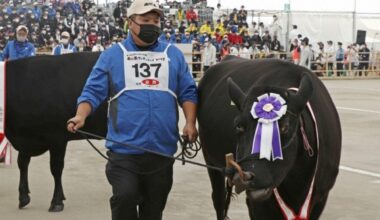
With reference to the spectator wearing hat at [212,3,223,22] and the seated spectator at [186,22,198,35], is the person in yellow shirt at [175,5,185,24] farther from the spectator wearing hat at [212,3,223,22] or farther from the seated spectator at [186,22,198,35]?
the spectator wearing hat at [212,3,223,22]

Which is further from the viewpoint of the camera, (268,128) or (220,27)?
(220,27)

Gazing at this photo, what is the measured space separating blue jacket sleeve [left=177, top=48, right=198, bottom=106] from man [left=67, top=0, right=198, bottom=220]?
7 cm

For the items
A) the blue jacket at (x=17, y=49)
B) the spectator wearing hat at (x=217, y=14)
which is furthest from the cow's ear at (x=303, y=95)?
the spectator wearing hat at (x=217, y=14)

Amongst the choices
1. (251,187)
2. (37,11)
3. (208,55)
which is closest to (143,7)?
(251,187)

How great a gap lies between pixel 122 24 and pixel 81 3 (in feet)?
13.5

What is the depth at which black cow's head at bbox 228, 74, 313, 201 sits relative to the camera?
10.7ft

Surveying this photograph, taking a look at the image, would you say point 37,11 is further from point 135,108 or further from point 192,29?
point 135,108

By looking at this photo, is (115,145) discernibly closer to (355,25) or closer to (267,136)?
(267,136)

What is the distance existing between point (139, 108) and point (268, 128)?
1.05 metres

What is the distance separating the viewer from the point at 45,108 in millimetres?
6656

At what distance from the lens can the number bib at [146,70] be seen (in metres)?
4.14

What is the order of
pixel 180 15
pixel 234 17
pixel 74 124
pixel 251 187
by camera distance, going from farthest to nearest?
pixel 234 17 < pixel 180 15 < pixel 74 124 < pixel 251 187

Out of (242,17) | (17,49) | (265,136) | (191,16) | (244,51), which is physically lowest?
(244,51)

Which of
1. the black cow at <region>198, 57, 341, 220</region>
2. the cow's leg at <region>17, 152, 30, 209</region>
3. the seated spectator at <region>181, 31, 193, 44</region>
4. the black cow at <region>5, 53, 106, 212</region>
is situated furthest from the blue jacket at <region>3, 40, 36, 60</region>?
the seated spectator at <region>181, 31, 193, 44</region>
